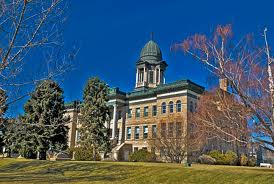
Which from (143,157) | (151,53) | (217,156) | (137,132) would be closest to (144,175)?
(217,156)

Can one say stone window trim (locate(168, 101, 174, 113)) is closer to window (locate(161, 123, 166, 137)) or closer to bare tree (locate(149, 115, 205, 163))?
window (locate(161, 123, 166, 137))

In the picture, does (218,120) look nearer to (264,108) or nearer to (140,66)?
(264,108)

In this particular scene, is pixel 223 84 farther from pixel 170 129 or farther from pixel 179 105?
pixel 179 105

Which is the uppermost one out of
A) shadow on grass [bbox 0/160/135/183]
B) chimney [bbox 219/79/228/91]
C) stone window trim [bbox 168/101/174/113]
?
stone window trim [bbox 168/101/174/113]

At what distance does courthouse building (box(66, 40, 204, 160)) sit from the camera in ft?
152

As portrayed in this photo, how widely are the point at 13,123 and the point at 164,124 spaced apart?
32.3m

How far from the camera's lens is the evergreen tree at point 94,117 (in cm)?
4025

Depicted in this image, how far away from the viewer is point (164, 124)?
4016cm

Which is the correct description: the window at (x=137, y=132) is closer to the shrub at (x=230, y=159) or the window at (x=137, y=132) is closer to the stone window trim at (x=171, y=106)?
the stone window trim at (x=171, y=106)

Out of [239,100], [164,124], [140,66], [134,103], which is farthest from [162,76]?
[239,100]

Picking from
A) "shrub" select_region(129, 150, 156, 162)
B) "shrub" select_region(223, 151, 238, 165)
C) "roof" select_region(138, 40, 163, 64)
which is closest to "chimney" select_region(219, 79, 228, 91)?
"shrub" select_region(223, 151, 238, 165)

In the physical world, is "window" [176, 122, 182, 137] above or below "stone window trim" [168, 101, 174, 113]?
below

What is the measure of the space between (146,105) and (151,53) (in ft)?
44.2

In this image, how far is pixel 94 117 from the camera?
42000mm
